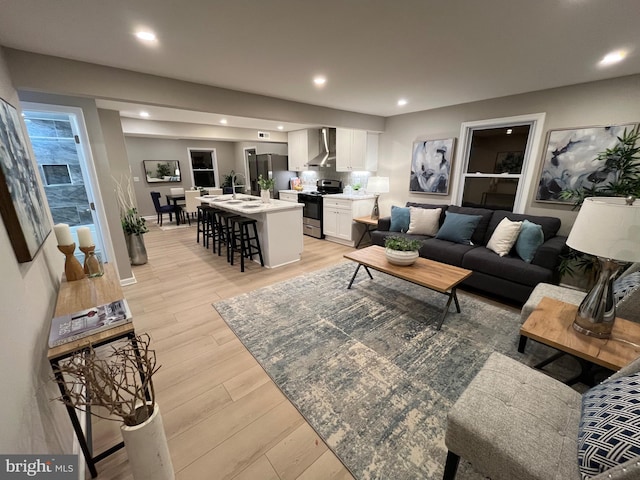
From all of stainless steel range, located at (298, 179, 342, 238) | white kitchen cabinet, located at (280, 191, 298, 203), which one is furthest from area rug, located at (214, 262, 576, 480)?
white kitchen cabinet, located at (280, 191, 298, 203)

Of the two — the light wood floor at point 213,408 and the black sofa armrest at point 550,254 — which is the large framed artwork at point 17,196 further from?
the black sofa armrest at point 550,254

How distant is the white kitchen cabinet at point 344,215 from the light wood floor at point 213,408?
2.34 m

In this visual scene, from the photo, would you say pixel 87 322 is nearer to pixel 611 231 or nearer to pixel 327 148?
pixel 611 231

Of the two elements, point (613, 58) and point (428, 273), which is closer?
point (613, 58)

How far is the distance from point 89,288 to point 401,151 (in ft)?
15.5

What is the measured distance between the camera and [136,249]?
13.7 feet

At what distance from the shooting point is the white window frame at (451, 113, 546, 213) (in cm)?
332

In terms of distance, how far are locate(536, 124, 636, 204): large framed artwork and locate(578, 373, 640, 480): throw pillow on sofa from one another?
2891 mm

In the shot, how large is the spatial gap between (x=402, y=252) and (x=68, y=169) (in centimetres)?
418

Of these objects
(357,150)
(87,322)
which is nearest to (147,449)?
(87,322)

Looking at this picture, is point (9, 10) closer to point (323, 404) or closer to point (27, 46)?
point (27, 46)

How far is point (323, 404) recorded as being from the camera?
1716 mm

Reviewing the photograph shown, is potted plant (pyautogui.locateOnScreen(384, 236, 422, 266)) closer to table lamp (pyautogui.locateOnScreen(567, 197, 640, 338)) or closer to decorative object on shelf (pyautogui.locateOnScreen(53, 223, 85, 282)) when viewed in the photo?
table lamp (pyautogui.locateOnScreen(567, 197, 640, 338))

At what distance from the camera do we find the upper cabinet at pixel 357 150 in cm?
495
